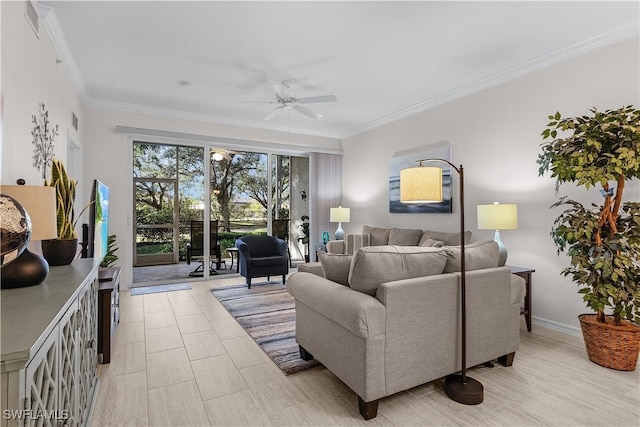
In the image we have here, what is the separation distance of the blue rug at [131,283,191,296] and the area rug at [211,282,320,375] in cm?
55

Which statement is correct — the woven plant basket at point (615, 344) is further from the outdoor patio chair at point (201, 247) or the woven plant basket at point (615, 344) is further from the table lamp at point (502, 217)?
the outdoor patio chair at point (201, 247)

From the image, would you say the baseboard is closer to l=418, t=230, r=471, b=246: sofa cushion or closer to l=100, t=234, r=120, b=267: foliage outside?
l=418, t=230, r=471, b=246: sofa cushion

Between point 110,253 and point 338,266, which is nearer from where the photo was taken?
point 338,266

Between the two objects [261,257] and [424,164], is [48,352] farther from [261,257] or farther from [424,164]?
[424,164]

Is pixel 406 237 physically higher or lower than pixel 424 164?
lower

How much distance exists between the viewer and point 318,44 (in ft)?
10.1

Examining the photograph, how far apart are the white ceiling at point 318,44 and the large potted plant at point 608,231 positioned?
1.05m

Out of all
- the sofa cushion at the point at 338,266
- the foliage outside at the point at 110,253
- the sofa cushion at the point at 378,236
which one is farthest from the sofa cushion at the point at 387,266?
the foliage outside at the point at 110,253

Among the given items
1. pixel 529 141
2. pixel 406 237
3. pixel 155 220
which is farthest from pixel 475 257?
pixel 155 220

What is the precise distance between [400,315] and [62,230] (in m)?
2.19

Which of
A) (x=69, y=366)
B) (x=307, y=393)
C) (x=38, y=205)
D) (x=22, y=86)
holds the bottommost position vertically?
(x=307, y=393)

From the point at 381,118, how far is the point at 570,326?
12.5 feet

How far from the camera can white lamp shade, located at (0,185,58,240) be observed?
1469mm

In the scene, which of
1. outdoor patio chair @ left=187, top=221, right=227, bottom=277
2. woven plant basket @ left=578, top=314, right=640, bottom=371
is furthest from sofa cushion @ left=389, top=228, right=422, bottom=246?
outdoor patio chair @ left=187, top=221, right=227, bottom=277
